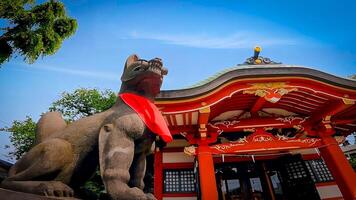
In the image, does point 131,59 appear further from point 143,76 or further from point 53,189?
point 53,189

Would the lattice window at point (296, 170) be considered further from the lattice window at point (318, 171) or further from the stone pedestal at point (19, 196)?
the stone pedestal at point (19, 196)

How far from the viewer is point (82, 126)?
1741mm

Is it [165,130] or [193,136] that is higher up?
[193,136]

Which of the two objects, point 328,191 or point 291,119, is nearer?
point 291,119

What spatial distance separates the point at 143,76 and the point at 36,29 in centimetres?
802

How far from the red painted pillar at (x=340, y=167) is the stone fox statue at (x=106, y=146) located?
671cm

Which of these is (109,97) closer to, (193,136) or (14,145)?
(14,145)

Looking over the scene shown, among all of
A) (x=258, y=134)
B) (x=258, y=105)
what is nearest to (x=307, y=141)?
(x=258, y=134)

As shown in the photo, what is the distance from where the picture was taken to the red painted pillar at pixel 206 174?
5.56 m

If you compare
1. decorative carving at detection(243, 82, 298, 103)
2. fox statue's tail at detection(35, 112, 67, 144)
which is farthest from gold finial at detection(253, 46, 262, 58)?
fox statue's tail at detection(35, 112, 67, 144)

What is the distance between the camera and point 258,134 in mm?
6871

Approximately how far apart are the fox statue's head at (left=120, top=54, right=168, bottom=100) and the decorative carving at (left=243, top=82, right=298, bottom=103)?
4979 mm

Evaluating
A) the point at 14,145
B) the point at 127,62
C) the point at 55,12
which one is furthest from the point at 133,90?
the point at 14,145

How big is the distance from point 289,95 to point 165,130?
6.62 metres
